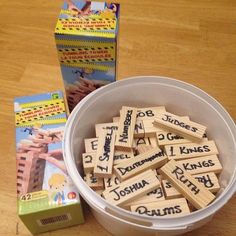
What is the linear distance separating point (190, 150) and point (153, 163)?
0.11 m

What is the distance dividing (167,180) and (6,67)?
718 mm

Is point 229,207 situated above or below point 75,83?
below

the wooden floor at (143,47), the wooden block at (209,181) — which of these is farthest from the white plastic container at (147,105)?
the wooden floor at (143,47)

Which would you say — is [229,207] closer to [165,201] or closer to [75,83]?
[165,201]

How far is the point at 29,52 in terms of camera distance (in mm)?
1114

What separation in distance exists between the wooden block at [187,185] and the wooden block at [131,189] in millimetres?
36

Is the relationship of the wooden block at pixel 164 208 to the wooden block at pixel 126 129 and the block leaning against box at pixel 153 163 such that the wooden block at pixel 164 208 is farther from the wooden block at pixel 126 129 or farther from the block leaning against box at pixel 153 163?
the wooden block at pixel 126 129

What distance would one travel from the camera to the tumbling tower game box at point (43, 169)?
0.66 m

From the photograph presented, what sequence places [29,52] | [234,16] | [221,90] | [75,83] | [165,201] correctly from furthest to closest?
[234,16]
[29,52]
[221,90]
[75,83]
[165,201]

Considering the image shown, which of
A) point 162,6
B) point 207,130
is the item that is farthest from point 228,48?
point 207,130

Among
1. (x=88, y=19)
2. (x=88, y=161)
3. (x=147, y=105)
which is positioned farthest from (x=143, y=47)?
(x=88, y=161)

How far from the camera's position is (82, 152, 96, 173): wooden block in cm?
68

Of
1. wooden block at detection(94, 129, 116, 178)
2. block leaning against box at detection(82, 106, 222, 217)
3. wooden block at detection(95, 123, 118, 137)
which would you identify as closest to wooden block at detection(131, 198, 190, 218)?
block leaning against box at detection(82, 106, 222, 217)

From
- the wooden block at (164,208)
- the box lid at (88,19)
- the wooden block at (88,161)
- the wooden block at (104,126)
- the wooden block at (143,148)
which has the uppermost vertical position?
the box lid at (88,19)
